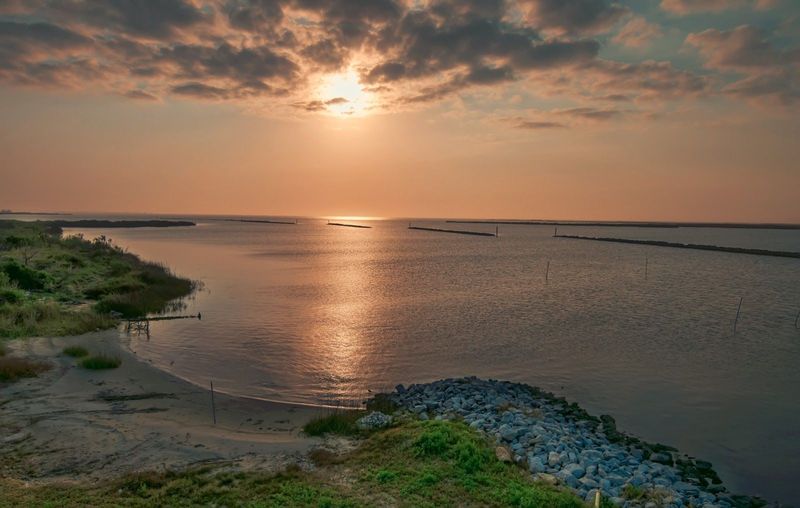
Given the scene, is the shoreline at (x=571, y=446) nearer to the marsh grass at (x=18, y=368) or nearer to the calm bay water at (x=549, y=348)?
the calm bay water at (x=549, y=348)

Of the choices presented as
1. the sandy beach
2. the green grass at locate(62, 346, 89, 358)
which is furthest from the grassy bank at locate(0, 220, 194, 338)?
the sandy beach

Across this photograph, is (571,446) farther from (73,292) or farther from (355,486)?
(73,292)

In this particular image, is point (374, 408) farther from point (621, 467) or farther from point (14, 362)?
point (14, 362)

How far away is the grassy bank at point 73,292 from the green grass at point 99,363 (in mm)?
7347

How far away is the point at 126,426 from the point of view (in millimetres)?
15641

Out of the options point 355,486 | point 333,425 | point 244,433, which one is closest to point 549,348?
point 333,425

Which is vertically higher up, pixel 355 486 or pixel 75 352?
pixel 355 486

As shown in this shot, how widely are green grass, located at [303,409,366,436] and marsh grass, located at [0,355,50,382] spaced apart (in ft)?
42.7

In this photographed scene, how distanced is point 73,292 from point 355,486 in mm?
37925

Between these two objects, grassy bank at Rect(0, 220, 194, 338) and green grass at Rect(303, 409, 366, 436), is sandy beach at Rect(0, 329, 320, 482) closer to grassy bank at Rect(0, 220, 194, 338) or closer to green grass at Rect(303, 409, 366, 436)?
green grass at Rect(303, 409, 366, 436)

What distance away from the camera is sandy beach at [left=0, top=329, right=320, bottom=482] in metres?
13.0

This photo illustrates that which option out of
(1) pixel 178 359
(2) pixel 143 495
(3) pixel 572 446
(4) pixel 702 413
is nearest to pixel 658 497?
(3) pixel 572 446

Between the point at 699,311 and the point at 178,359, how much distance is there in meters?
45.7

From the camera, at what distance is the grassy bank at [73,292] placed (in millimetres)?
28047
